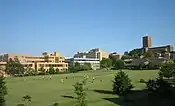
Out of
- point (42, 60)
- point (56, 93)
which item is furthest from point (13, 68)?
point (56, 93)

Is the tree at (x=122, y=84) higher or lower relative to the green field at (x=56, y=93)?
higher

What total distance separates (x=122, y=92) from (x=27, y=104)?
1460 cm

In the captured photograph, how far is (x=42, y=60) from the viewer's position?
518ft

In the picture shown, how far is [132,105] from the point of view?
3472 centimetres

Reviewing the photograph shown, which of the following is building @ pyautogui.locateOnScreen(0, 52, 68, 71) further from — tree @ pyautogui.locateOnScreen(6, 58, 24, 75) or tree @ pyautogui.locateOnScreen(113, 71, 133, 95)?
tree @ pyautogui.locateOnScreen(113, 71, 133, 95)

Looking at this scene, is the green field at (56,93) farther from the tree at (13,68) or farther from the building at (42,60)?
the building at (42,60)

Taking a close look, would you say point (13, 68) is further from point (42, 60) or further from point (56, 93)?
point (56, 93)

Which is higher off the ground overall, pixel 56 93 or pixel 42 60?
pixel 42 60

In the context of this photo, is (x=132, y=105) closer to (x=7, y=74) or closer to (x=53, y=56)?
(x=7, y=74)

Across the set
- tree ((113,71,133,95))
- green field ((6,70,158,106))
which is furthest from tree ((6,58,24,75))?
tree ((113,71,133,95))

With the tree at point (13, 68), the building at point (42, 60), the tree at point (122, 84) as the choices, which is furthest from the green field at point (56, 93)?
the building at point (42, 60)

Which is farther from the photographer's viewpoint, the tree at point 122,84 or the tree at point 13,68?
the tree at point 13,68

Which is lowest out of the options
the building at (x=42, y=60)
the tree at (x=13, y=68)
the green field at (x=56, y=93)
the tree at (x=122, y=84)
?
the green field at (x=56, y=93)

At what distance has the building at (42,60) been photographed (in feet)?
481
